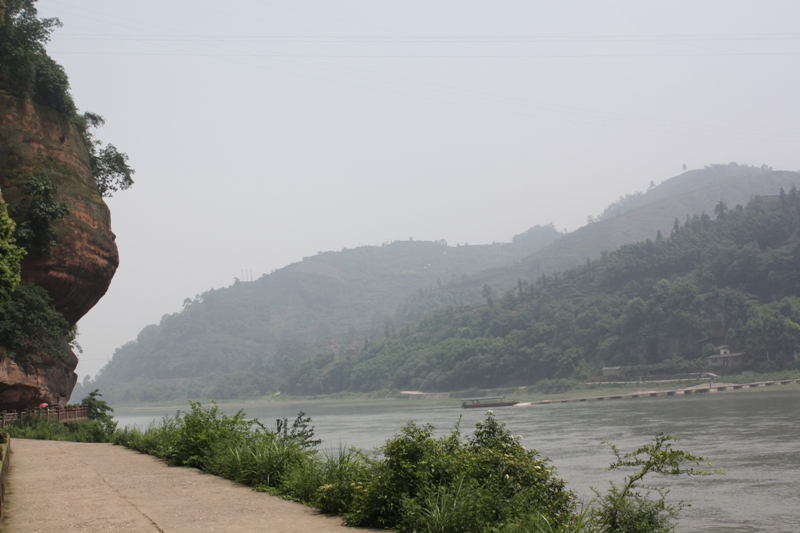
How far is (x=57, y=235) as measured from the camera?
33688mm

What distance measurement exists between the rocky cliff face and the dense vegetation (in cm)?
2506

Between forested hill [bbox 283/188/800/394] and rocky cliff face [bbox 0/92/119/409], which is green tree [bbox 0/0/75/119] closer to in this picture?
rocky cliff face [bbox 0/92/119/409]

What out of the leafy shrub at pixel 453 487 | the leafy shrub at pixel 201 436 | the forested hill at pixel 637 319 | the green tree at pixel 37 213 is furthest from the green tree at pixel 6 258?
the forested hill at pixel 637 319

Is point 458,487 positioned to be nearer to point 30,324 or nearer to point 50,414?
point 50,414

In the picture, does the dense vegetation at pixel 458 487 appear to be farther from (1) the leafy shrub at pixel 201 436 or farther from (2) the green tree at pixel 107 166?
(2) the green tree at pixel 107 166

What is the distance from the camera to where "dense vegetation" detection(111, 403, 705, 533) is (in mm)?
7543

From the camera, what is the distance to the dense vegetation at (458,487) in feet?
24.7

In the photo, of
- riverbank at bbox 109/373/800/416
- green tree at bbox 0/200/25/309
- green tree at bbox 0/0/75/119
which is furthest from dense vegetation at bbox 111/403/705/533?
riverbank at bbox 109/373/800/416

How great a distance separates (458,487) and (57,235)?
1200 inches

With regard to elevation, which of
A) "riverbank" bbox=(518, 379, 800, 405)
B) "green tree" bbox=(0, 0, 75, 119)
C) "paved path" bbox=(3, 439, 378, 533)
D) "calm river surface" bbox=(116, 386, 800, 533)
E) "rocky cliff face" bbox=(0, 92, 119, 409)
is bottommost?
"calm river surface" bbox=(116, 386, 800, 533)

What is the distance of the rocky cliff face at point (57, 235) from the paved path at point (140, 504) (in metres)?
20.6

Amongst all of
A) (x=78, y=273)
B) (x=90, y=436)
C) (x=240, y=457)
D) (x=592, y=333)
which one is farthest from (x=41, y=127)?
(x=592, y=333)

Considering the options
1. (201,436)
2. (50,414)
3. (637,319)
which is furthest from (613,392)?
(201,436)

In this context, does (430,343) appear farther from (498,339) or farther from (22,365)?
(22,365)
